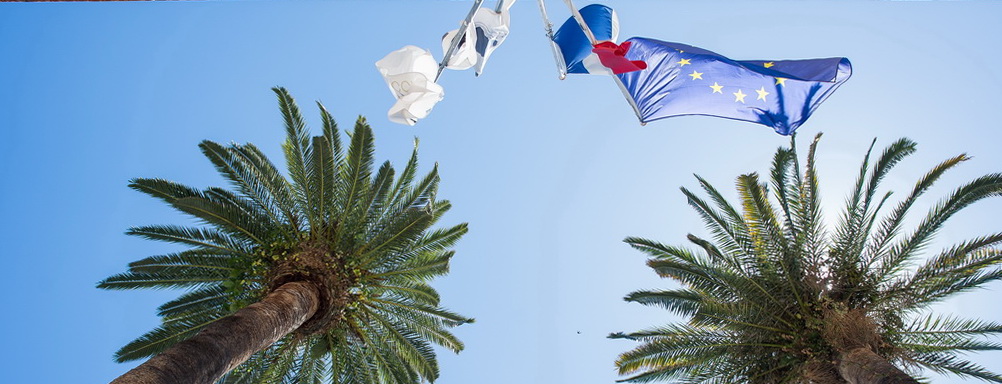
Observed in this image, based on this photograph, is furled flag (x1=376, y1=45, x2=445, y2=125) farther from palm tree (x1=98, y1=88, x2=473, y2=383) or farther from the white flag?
palm tree (x1=98, y1=88, x2=473, y2=383)

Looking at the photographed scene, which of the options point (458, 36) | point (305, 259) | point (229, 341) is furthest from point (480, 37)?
point (305, 259)

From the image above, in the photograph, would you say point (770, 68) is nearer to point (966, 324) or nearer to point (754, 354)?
point (754, 354)

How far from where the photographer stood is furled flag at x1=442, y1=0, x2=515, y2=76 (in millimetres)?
7523

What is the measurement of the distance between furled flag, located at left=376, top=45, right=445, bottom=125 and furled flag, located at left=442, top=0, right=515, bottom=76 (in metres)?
0.32

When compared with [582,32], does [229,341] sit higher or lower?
lower

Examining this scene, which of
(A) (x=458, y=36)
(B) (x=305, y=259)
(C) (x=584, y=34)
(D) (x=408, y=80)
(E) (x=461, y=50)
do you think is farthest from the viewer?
(B) (x=305, y=259)

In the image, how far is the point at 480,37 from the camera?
795 cm

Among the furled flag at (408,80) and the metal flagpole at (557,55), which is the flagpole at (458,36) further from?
the metal flagpole at (557,55)

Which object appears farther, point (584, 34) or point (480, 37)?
point (584, 34)

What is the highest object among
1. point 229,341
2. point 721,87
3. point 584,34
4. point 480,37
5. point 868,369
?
point 480,37

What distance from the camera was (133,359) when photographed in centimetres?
1179

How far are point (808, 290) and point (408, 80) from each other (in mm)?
7895

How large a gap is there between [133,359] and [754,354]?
1072 cm

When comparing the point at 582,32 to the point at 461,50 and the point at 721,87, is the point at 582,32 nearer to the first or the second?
the point at 461,50
